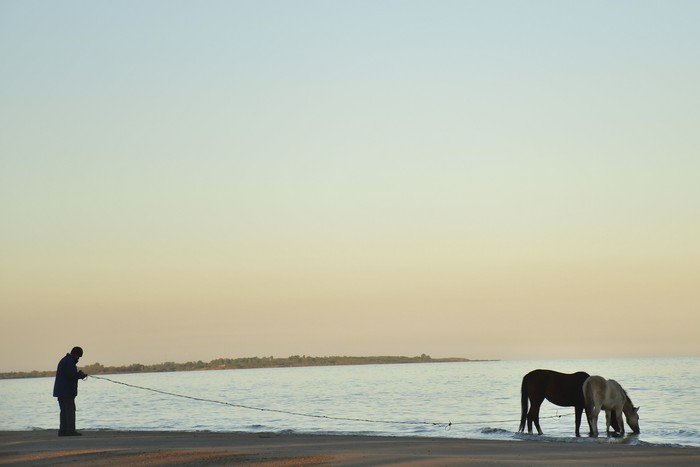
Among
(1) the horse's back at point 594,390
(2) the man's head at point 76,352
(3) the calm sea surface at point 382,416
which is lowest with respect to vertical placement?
(3) the calm sea surface at point 382,416

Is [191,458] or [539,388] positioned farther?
→ [539,388]

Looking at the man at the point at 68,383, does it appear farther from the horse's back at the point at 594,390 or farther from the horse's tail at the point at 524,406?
the horse's back at the point at 594,390

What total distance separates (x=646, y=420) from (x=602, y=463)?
511 inches

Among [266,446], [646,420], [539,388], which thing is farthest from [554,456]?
[646,420]

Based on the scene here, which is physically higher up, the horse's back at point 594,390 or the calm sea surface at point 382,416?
the horse's back at point 594,390

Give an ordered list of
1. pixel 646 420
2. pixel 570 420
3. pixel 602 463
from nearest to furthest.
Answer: pixel 602 463, pixel 646 420, pixel 570 420

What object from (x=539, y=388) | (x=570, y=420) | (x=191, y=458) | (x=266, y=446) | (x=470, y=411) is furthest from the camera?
(x=470, y=411)

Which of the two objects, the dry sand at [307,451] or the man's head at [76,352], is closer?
the dry sand at [307,451]

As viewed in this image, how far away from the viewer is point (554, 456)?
555 inches

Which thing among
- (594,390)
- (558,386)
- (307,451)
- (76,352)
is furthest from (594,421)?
(76,352)

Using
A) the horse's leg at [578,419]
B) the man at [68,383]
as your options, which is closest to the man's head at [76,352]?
the man at [68,383]

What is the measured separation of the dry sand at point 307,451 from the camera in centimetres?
1306

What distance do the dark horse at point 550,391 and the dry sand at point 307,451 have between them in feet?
11.2

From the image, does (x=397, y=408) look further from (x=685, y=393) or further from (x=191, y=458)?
(x=191, y=458)
